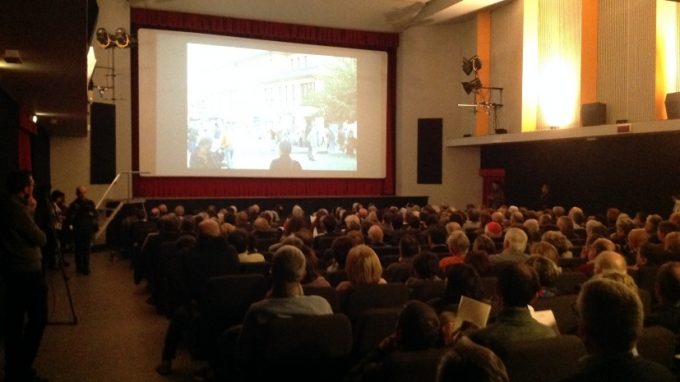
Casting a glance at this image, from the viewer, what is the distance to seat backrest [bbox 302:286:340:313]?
3924mm

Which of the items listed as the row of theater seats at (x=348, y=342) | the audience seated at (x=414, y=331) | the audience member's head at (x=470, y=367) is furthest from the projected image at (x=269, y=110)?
the audience member's head at (x=470, y=367)

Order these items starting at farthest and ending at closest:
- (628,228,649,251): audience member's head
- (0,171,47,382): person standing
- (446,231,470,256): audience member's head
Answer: (628,228,649,251): audience member's head, (446,231,470,256): audience member's head, (0,171,47,382): person standing

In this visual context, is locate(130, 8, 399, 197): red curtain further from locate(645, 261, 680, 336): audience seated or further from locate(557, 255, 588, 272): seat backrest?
locate(645, 261, 680, 336): audience seated

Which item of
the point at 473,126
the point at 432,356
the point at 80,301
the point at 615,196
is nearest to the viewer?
the point at 432,356

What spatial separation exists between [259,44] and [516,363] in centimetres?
1491

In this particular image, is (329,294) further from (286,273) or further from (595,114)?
(595,114)

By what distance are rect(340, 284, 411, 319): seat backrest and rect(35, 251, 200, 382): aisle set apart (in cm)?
163

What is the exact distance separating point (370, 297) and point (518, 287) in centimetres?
127

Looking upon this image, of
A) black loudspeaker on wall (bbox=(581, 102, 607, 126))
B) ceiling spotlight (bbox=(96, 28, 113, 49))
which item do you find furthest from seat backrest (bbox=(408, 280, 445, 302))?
black loudspeaker on wall (bbox=(581, 102, 607, 126))

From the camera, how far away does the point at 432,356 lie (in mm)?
2375

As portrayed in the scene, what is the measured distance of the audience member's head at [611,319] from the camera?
6.12ft

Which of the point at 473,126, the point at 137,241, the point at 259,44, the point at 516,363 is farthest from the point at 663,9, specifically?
the point at 516,363

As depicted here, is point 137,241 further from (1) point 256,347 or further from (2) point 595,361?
(2) point 595,361

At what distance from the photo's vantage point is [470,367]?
1.52 metres
